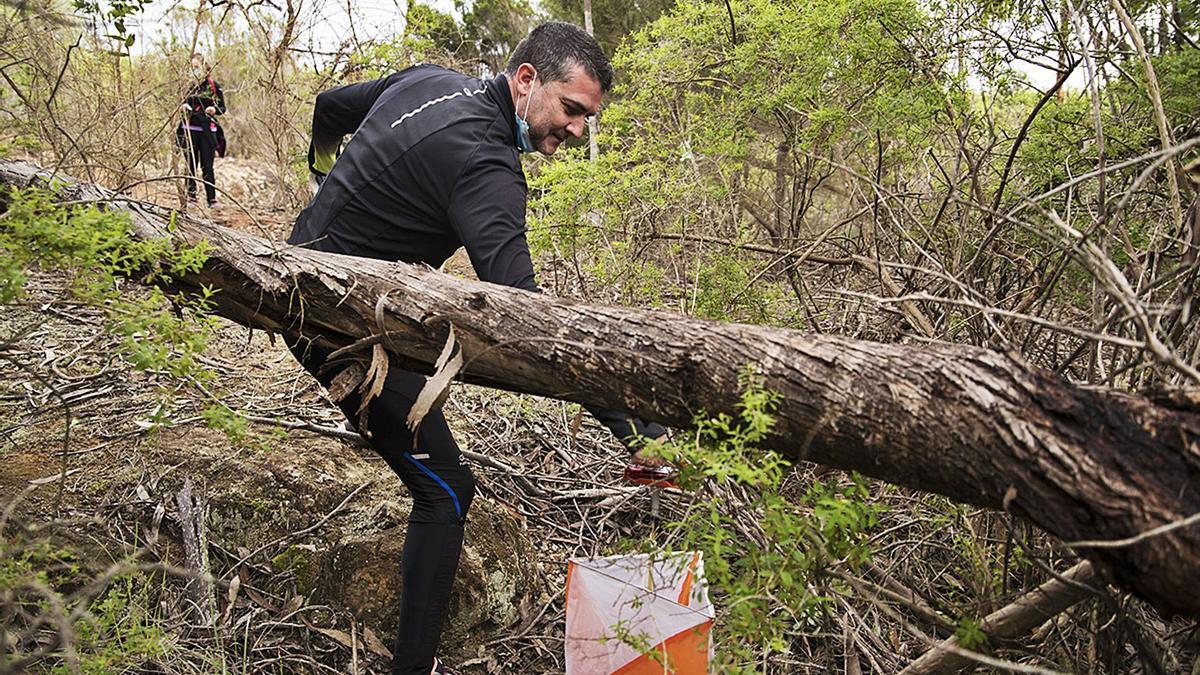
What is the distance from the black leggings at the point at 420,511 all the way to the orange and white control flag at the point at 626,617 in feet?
1.41

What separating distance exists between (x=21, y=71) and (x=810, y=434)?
646 centimetres

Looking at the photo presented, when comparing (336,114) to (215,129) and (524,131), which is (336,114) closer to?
(524,131)

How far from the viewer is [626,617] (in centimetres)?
250

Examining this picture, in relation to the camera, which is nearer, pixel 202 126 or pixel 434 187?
pixel 434 187

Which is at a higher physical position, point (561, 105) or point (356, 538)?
point (561, 105)

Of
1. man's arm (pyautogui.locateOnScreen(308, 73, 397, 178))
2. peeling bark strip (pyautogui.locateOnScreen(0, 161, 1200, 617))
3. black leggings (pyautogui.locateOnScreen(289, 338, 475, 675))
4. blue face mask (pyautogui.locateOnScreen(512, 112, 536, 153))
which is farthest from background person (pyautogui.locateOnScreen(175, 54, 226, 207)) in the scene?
black leggings (pyautogui.locateOnScreen(289, 338, 475, 675))

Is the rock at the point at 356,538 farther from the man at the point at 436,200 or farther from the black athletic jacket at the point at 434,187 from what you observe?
the black athletic jacket at the point at 434,187

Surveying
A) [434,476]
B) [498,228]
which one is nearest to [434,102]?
[498,228]

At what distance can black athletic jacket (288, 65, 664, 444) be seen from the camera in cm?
227

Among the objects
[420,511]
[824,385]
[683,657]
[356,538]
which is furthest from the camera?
[356,538]

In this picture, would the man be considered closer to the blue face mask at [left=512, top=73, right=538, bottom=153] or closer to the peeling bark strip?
the blue face mask at [left=512, top=73, right=538, bottom=153]

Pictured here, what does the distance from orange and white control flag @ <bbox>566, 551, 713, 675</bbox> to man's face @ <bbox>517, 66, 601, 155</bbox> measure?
140cm

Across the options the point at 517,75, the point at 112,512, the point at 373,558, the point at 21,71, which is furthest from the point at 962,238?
the point at 21,71

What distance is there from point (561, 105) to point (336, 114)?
3.31 feet
